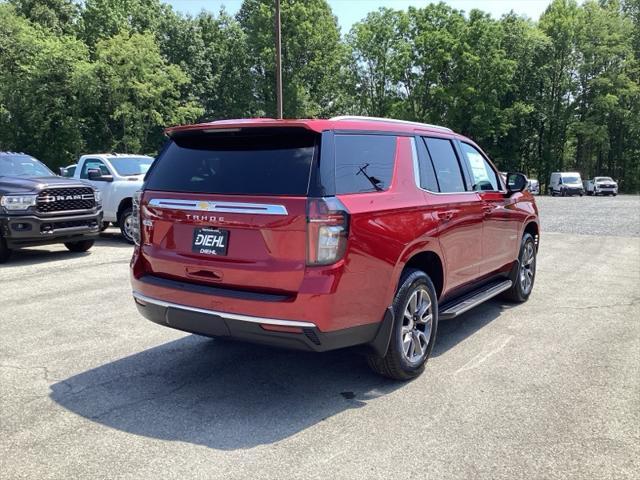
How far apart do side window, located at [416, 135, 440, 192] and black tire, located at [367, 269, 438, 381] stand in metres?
0.76

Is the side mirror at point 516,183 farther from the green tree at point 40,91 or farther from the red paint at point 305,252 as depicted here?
the green tree at point 40,91

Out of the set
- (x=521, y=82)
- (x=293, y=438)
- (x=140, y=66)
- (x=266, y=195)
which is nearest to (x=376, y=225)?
(x=266, y=195)

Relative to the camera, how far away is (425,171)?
15.1 ft

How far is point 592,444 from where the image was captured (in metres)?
3.31

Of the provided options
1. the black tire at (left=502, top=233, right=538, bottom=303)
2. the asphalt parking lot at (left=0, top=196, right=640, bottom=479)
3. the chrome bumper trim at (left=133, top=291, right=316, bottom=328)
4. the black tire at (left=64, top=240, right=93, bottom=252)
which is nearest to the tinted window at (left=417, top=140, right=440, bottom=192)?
the asphalt parking lot at (left=0, top=196, right=640, bottom=479)

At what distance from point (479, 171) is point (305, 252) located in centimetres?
298

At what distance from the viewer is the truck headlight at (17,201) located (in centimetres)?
922

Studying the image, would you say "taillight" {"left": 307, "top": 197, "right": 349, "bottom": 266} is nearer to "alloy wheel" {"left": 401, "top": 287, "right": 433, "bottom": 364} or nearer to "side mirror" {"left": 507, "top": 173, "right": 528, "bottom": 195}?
"alloy wheel" {"left": 401, "top": 287, "right": 433, "bottom": 364}

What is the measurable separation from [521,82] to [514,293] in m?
50.2

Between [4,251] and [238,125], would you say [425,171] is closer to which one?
[238,125]

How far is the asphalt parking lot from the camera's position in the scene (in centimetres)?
306

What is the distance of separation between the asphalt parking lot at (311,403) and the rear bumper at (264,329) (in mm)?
503

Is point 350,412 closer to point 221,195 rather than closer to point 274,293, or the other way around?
point 274,293

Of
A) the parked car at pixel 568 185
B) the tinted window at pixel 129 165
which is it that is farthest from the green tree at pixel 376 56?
the tinted window at pixel 129 165
